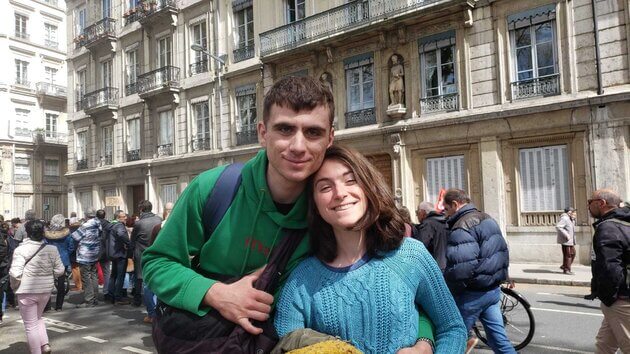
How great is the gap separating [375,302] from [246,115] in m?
19.8

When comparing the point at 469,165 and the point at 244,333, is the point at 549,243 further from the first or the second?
the point at 244,333

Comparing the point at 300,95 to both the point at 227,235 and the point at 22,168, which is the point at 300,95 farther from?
the point at 22,168

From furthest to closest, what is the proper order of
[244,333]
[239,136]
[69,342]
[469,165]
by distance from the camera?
[239,136]
[469,165]
[69,342]
[244,333]

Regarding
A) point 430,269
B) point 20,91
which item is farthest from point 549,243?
point 20,91

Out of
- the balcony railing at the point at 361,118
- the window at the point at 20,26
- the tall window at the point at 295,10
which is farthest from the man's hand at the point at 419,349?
the window at the point at 20,26

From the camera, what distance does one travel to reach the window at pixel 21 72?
37312mm

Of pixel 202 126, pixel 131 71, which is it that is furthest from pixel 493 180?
pixel 131 71

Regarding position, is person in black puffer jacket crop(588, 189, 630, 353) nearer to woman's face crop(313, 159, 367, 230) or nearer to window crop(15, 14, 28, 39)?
woman's face crop(313, 159, 367, 230)

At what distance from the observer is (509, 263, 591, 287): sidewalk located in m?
10.7

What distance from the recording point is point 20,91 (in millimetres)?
36938

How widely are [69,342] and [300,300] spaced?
639cm

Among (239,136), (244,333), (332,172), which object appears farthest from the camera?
(239,136)

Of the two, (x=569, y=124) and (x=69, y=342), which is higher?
(x=569, y=124)

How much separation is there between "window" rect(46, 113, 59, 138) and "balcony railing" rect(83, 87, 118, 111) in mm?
12421
